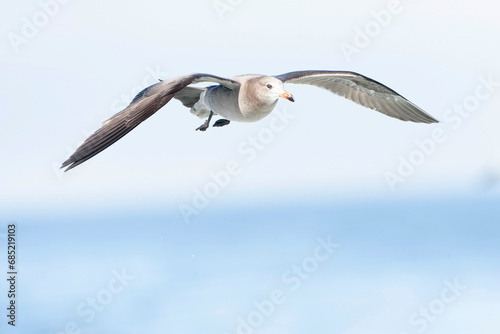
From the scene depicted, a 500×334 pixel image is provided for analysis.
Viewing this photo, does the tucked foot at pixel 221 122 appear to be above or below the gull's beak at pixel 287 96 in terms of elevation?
above

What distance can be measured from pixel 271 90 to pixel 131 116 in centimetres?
225

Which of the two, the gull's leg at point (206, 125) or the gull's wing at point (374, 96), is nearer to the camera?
the gull's leg at point (206, 125)

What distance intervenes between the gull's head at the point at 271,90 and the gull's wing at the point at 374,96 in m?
2.00

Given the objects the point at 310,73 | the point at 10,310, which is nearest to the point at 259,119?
the point at 310,73

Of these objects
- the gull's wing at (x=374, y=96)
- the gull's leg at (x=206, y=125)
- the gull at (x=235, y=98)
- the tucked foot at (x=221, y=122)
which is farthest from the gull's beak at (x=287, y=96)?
the gull's wing at (x=374, y=96)

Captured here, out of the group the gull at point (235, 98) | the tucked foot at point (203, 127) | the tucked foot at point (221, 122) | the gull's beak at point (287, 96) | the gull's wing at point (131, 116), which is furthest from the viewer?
the tucked foot at point (221, 122)

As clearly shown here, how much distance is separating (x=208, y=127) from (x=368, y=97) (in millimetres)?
3310

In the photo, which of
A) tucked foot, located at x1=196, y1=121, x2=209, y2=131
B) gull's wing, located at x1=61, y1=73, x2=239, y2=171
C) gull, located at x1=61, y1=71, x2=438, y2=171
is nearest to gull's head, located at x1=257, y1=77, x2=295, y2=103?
gull, located at x1=61, y1=71, x2=438, y2=171

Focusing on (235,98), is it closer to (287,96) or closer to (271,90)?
(271,90)

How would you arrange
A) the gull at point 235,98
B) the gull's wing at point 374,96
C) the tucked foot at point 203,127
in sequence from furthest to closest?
the gull's wing at point 374,96, the tucked foot at point 203,127, the gull at point 235,98

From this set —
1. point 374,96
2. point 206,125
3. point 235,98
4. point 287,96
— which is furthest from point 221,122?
point 374,96

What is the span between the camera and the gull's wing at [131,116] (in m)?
8.09

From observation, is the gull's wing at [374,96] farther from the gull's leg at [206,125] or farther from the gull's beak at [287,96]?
the gull's beak at [287,96]

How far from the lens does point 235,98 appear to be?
34.0 feet
